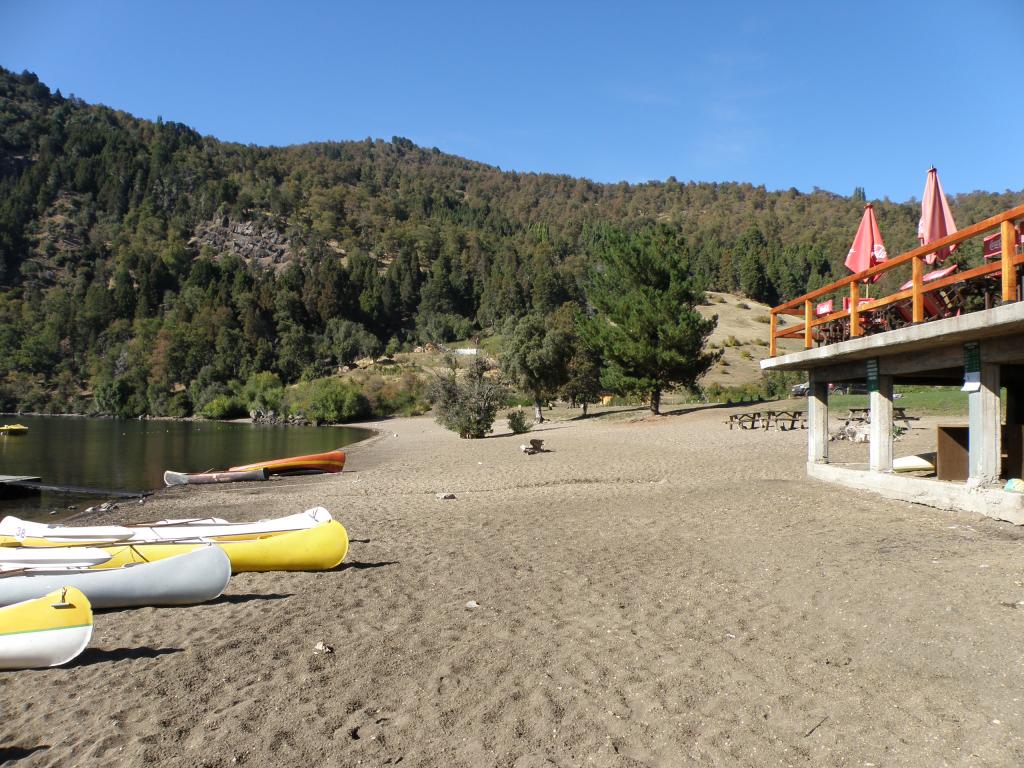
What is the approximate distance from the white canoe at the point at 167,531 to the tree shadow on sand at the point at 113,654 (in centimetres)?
284

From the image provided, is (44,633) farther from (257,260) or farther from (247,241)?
(247,241)

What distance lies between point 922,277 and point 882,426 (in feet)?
8.22

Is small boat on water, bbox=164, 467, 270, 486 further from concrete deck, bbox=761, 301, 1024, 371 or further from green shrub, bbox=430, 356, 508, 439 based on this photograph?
concrete deck, bbox=761, 301, 1024, 371

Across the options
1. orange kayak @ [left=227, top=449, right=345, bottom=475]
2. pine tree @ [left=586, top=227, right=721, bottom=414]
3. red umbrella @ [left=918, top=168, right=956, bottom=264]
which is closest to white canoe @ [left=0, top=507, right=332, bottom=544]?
red umbrella @ [left=918, top=168, right=956, bottom=264]

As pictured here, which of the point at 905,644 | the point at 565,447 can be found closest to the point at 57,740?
the point at 905,644

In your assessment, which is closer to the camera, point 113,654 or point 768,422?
point 113,654

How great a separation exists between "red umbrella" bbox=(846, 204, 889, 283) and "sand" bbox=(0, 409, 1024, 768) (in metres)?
4.04

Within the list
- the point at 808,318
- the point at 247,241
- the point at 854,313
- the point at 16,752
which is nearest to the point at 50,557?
the point at 16,752

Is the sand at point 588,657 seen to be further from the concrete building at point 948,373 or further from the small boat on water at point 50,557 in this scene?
the small boat on water at point 50,557

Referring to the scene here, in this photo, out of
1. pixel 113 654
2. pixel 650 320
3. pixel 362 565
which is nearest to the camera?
pixel 113 654

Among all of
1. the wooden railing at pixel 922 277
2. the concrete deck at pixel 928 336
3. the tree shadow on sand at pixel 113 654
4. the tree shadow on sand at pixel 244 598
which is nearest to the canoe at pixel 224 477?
the tree shadow on sand at pixel 244 598

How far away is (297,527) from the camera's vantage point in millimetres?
9109

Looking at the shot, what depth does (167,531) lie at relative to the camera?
907 centimetres

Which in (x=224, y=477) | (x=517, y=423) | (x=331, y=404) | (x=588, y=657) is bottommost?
(x=224, y=477)
